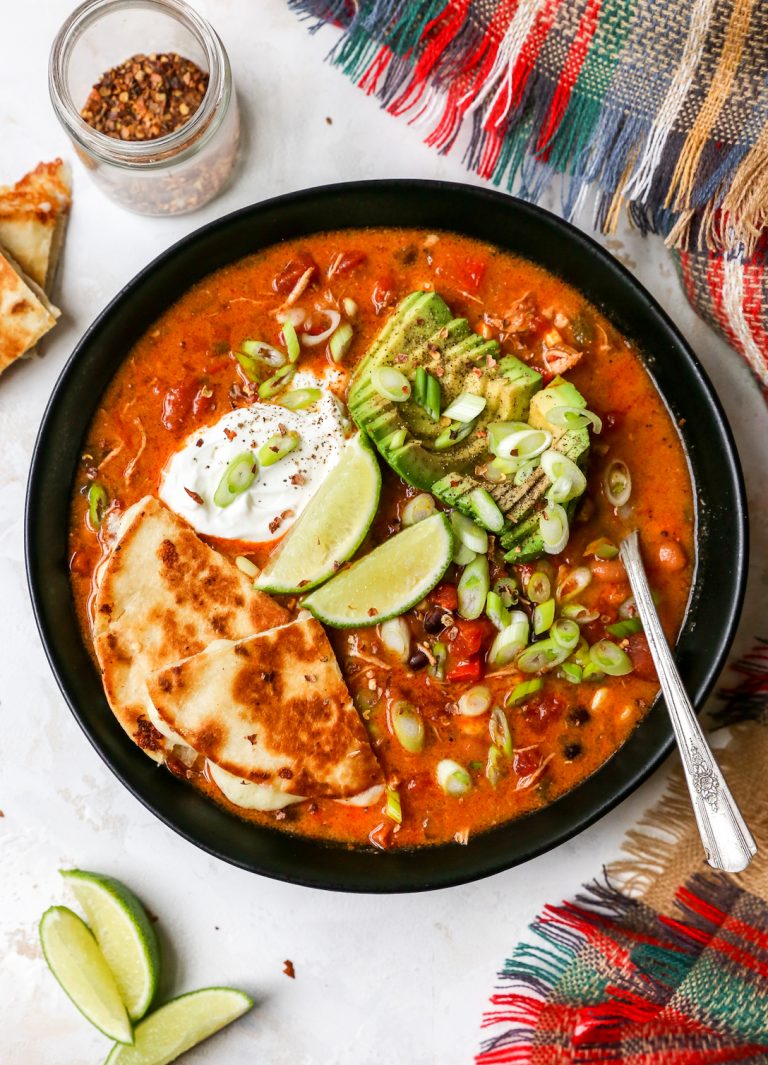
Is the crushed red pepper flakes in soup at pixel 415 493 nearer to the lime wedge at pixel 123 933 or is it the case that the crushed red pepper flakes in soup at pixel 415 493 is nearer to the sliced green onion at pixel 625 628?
the sliced green onion at pixel 625 628

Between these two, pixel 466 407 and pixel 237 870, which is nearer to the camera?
pixel 466 407

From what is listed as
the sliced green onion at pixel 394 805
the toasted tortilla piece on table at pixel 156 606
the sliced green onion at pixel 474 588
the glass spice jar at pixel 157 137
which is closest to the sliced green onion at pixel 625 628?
the sliced green onion at pixel 474 588

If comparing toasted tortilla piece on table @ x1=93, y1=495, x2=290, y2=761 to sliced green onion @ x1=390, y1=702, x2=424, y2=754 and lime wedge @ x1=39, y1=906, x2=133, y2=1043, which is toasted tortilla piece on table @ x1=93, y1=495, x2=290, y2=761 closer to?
sliced green onion @ x1=390, y1=702, x2=424, y2=754

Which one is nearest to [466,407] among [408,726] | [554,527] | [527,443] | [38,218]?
[527,443]

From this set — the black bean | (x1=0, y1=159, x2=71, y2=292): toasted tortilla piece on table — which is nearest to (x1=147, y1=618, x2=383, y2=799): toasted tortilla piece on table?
the black bean

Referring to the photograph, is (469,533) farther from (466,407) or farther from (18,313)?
(18,313)
